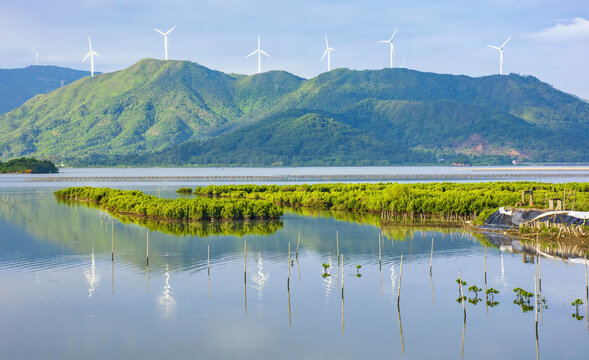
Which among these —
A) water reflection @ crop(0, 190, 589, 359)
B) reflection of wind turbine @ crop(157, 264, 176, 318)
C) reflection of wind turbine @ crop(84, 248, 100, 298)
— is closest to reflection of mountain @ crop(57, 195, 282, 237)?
water reflection @ crop(0, 190, 589, 359)

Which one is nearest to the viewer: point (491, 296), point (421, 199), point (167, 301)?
point (167, 301)

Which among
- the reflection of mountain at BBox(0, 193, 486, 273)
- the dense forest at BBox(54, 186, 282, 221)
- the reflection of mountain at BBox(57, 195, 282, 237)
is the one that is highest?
the dense forest at BBox(54, 186, 282, 221)

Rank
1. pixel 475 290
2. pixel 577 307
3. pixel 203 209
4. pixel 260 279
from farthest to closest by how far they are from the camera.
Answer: pixel 203 209, pixel 260 279, pixel 475 290, pixel 577 307

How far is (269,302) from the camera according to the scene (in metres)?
33.4

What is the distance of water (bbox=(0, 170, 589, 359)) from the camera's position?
27.0m

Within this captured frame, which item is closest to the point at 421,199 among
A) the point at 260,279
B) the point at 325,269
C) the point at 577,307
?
the point at 325,269

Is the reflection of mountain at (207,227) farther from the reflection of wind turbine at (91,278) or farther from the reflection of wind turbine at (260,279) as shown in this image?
the reflection of wind turbine at (260,279)

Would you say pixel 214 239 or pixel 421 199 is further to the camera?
pixel 421 199

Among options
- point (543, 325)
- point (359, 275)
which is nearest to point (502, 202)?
point (359, 275)

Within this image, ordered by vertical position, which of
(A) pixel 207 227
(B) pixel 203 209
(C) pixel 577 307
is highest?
(B) pixel 203 209

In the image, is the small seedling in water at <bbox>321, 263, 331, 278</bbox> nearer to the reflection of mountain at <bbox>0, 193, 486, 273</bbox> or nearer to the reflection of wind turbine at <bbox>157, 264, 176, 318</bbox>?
the reflection of mountain at <bbox>0, 193, 486, 273</bbox>

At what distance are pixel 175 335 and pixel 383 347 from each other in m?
8.67

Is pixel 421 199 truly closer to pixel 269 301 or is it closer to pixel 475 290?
pixel 475 290

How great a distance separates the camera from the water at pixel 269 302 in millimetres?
27047
